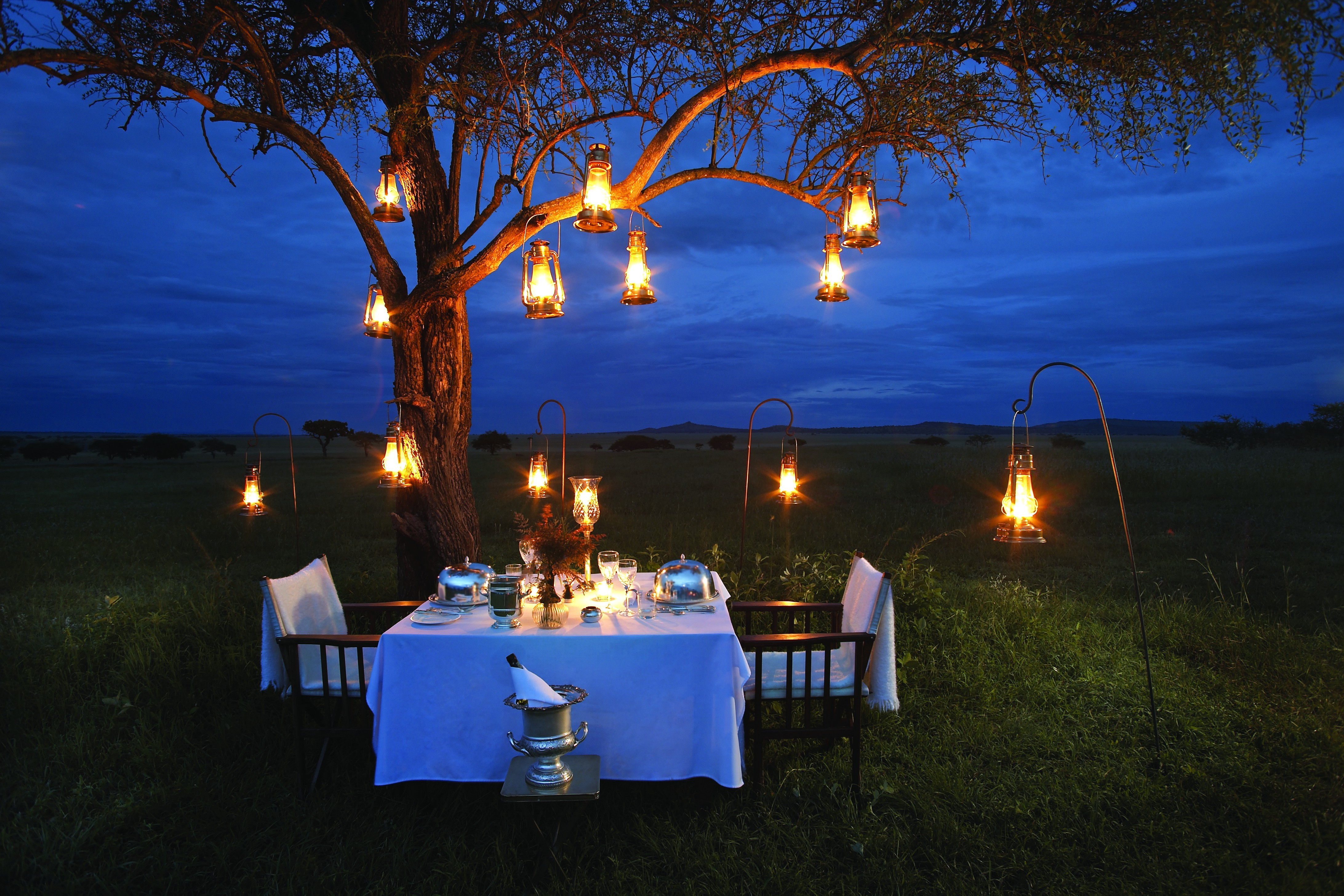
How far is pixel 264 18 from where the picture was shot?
5117mm

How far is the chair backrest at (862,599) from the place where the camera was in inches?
125

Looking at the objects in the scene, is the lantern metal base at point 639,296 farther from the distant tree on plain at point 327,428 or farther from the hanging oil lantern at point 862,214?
the distant tree on plain at point 327,428

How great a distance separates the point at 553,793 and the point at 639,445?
4264 centimetres

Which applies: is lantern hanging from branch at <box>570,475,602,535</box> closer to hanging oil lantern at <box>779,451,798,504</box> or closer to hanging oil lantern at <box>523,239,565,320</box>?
hanging oil lantern at <box>523,239,565,320</box>

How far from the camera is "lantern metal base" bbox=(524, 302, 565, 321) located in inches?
143

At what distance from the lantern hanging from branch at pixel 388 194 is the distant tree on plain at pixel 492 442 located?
1428 inches

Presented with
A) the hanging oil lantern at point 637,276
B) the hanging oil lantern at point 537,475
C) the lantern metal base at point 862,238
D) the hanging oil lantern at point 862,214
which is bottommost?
the hanging oil lantern at point 537,475

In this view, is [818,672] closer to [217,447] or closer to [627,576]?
[627,576]

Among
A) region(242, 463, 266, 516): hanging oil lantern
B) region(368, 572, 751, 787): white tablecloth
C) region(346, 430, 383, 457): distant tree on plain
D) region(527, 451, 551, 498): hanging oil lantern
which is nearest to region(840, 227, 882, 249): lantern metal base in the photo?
region(368, 572, 751, 787): white tablecloth

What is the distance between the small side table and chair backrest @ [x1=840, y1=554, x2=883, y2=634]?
1.41 meters

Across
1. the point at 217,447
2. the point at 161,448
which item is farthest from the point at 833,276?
the point at 217,447

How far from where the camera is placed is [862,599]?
3.46 metres

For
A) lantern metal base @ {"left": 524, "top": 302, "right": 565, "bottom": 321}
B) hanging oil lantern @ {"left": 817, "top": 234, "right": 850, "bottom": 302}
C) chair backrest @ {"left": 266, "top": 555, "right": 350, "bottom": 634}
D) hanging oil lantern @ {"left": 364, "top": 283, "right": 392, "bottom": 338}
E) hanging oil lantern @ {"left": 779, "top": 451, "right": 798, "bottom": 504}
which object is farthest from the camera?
hanging oil lantern @ {"left": 364, "top": 283, "right": 392, "bottom": 338}

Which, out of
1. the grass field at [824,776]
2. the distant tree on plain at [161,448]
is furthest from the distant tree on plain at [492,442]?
the grass field at [824,776]
